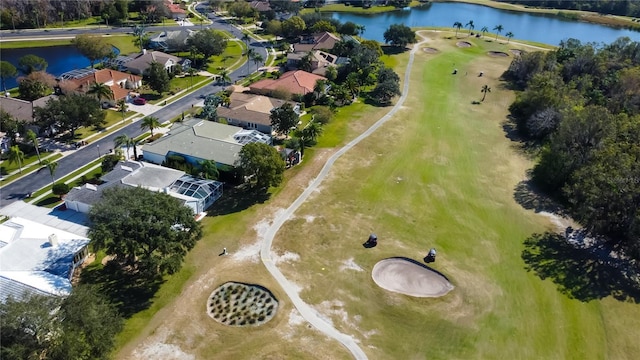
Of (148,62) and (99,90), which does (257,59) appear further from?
(99,90)

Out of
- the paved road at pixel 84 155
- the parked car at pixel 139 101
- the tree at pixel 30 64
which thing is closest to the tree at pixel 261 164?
the paved road at pixel 84 155

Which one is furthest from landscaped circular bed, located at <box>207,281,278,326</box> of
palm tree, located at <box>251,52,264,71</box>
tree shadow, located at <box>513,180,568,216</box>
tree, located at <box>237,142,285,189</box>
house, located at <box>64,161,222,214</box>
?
palm tree, located at <box>251,52,264,71</box>

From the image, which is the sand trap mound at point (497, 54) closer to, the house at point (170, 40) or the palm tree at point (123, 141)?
the house at point (170, 40)

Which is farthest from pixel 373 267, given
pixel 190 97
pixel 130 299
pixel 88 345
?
pixel 190 97

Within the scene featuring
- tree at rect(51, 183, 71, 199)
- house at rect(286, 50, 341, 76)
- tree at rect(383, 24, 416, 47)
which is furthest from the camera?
tree at rect(383, 24, 416, 47)

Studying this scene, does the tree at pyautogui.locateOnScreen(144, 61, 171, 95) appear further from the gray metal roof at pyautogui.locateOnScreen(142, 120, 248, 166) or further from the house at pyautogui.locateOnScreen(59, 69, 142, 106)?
the gray metal roof at pyautogui.locateOnScreen(142, 120, 248, 166)
